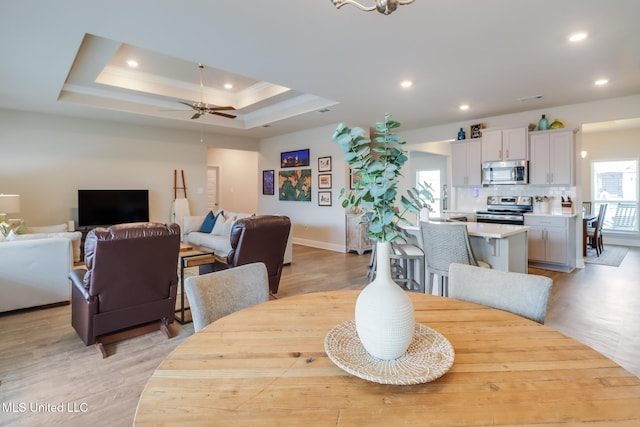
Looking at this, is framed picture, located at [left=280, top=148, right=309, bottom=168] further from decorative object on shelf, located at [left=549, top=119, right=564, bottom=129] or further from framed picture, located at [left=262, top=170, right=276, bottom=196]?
decorative object on shelf, located at [left=549, top=119, right=564, bottom=129]

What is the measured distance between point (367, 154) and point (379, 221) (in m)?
0.22

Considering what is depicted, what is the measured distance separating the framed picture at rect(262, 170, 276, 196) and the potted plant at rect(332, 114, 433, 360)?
739 centimetres

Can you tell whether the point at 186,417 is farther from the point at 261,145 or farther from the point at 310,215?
the point at 261,145

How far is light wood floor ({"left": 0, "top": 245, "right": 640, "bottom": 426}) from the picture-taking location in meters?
1.94

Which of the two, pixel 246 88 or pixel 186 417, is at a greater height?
pixel 246 88

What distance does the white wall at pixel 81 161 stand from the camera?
556 cm

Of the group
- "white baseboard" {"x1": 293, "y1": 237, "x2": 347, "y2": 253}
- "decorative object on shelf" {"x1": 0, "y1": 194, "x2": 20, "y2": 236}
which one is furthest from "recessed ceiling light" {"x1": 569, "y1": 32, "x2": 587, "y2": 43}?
"decorative object on shelf" {"x1": 0, "y1": 194, "x2": 20, "y2": 236}

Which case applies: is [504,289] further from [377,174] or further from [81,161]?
[81,161]

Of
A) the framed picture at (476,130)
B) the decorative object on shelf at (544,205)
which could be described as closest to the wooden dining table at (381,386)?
the decorative object on shelf at (544,205)

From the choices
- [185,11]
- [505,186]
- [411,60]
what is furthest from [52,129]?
[505,186]

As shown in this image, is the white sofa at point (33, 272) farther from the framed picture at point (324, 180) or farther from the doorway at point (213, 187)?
the doorway at point (213, 187)

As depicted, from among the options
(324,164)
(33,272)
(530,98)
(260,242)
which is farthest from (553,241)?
(33,272)

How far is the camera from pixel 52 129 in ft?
19.0

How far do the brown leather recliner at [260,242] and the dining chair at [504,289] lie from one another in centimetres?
216
